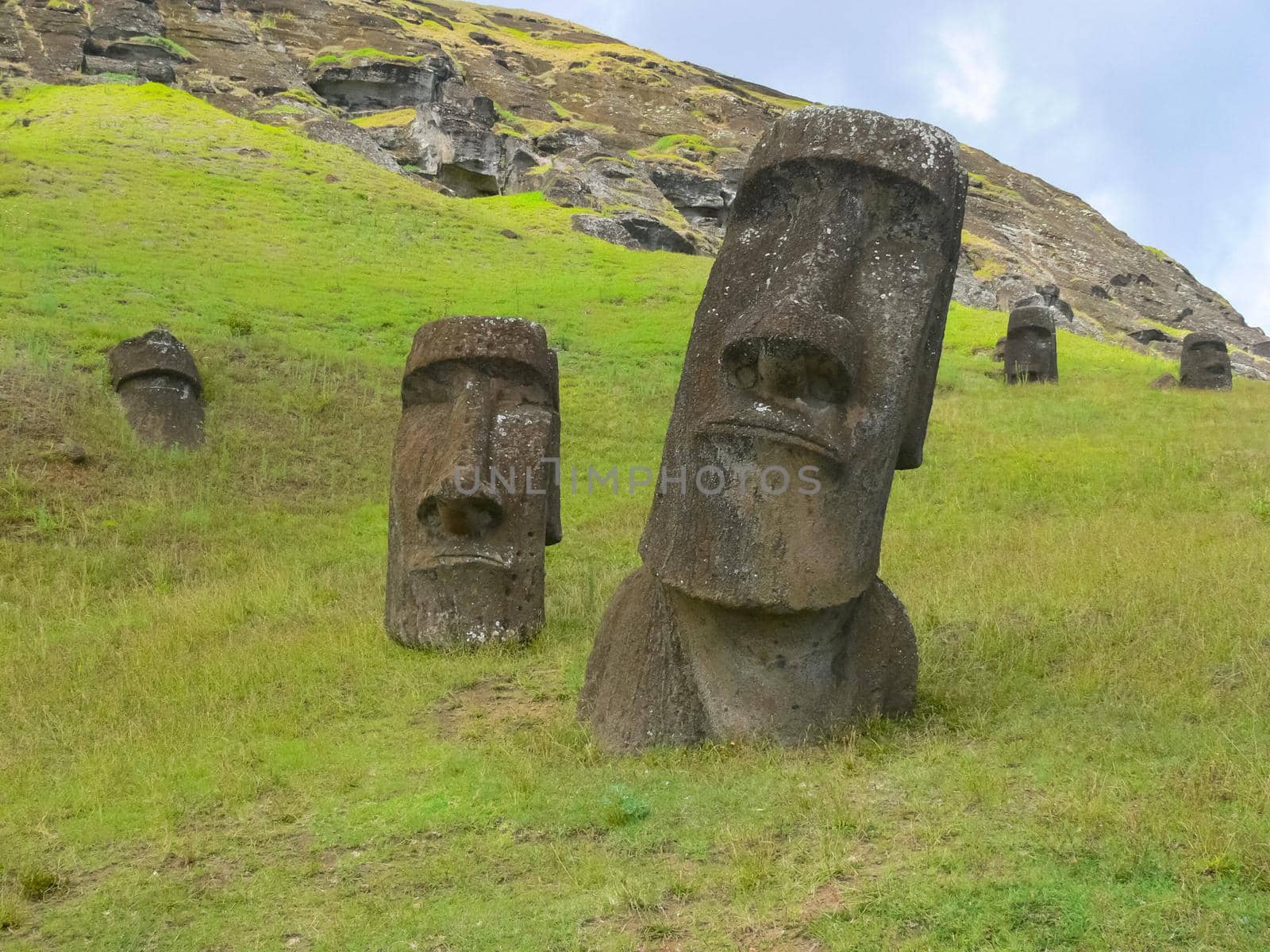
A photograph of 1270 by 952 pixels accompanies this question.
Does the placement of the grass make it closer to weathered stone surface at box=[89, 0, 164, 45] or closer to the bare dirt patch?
weathered stone surface at box=[89, 0, 164, 45]

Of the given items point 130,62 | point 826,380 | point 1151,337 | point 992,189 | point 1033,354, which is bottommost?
A: point 826,380

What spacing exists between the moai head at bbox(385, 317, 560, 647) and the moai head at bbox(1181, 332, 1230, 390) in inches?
694

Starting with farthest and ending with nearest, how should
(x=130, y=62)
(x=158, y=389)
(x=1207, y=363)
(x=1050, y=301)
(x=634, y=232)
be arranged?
(x=1050, y=301) < (x=130, y=62) < (x=634, y=232) < (x=1207, y=363) < (x=158, y=389)

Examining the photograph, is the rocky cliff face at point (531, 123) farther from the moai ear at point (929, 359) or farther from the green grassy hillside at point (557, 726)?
the moai ear at point (929, 359)

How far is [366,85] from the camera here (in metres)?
56.2

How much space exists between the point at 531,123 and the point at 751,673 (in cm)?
5820

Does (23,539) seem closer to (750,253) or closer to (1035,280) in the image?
(750,253)

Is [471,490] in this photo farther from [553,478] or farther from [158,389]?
[158,389]

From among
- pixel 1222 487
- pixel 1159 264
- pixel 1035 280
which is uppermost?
pixel 1159 264

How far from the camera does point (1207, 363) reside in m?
21.8

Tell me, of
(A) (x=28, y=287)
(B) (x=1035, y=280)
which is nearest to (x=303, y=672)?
(A) (x=28, y=287)

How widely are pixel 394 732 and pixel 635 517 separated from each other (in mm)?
7430

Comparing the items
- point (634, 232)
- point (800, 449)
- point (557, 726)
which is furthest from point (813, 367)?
point (634, 232)

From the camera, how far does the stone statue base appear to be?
5145mm
